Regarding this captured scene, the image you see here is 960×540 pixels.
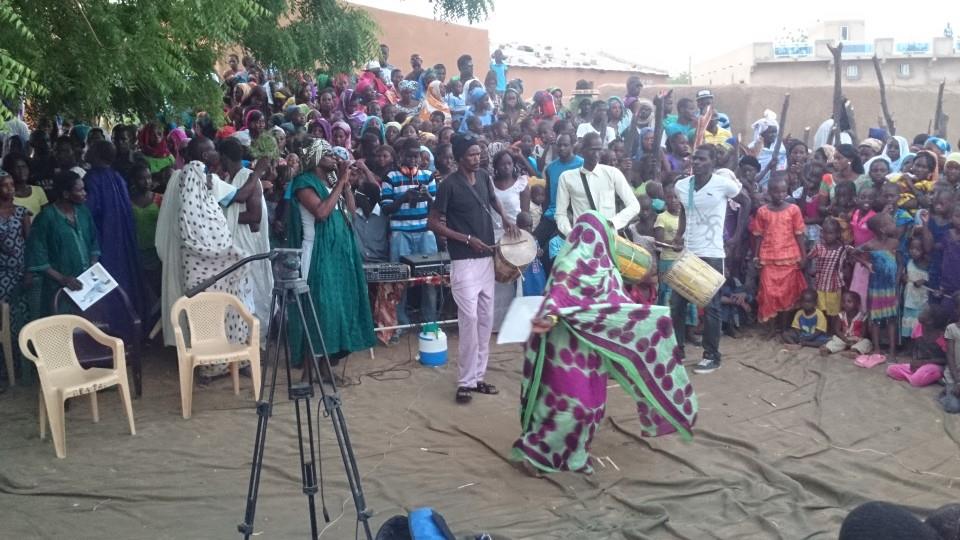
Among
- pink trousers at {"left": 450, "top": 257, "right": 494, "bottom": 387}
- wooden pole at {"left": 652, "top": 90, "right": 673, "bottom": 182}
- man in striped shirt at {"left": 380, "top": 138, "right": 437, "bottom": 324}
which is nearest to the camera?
pink trousers at {"left": 450, "top": 257, "right": 494, "bottom": 387}

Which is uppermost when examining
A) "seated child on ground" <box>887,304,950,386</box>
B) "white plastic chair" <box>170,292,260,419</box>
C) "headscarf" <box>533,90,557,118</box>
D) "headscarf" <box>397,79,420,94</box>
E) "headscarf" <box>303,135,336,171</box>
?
"headscarf" <box>397,79,420,94</box>

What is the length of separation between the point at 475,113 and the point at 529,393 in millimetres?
8337

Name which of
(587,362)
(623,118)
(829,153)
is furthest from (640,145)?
(587,362)

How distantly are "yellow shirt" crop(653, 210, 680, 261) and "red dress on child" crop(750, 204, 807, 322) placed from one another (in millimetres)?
776

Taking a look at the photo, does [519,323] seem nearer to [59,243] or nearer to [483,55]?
[59,243]

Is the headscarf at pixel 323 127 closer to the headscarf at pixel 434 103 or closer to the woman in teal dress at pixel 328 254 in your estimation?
the headscarf at pixel 434 103

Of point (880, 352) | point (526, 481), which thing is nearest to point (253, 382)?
point (526, 481)

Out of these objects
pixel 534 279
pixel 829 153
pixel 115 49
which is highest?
pixel 115 49

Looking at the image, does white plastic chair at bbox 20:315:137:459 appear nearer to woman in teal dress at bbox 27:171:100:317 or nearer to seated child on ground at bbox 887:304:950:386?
woman in teal dress at bbox 27:171:100:317

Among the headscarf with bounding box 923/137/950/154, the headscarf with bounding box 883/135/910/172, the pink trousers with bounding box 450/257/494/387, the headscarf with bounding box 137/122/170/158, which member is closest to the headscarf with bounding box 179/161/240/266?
the pink trousers with bounding box 450/257/494/387

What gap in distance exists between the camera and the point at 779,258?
8.45 metres

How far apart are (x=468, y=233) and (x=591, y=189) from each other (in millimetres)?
1413

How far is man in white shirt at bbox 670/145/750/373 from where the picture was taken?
25.6 ft

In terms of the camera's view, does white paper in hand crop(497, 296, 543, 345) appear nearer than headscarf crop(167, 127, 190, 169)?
Yes
